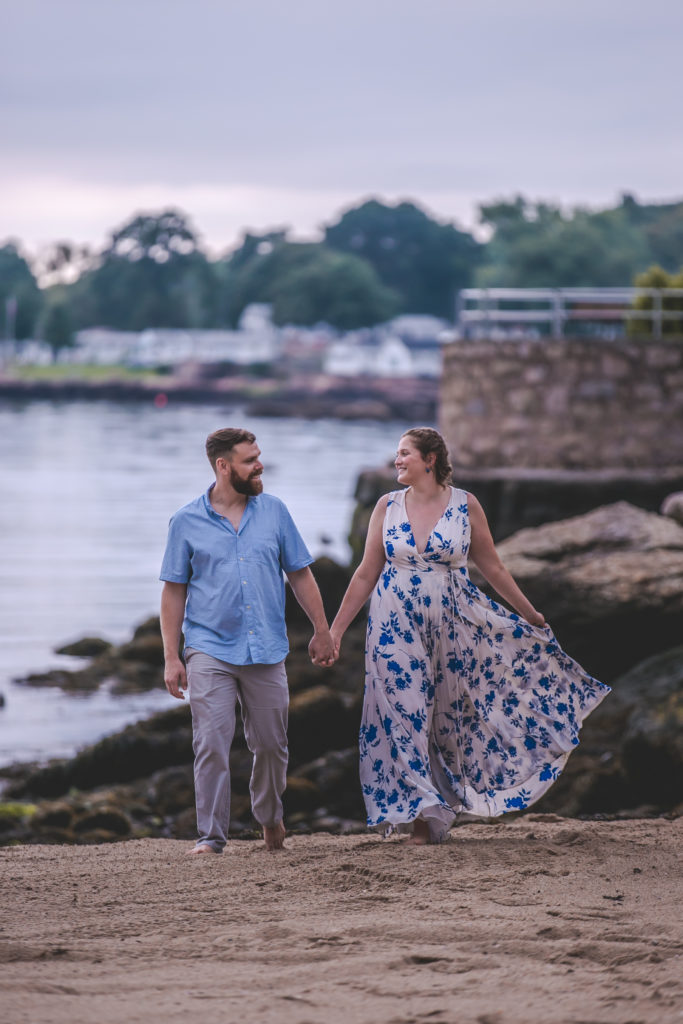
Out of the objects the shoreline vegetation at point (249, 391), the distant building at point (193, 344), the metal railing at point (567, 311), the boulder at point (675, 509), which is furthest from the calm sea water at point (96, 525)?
the distant building at point (193, 344)

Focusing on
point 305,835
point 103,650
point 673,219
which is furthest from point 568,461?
point 673,219

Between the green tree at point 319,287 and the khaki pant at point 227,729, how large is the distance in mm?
112051

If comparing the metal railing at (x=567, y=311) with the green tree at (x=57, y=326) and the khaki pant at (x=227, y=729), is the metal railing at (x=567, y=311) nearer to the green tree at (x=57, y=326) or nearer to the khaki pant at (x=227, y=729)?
the khaki pant at (x=227, y=729)

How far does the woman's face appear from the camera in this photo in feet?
19.4

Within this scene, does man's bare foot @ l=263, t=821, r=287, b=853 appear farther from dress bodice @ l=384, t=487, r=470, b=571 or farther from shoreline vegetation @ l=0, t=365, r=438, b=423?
shoreline vegetation @ l=0, t=365, r=438, b=423

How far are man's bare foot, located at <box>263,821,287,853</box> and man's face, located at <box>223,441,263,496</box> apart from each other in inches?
56.6

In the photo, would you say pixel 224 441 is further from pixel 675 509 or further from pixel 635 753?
pixel 675 509

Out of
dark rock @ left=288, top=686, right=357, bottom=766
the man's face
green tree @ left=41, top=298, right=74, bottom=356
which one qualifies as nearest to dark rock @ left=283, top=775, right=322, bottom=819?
dark rock @ left=288, top=686, right=357, bottom=766

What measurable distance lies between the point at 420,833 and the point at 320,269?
11260cm

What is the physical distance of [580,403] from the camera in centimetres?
1736

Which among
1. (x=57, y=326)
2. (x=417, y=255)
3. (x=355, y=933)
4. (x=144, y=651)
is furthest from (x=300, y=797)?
(x=57, y=326)

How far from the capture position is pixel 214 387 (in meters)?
120

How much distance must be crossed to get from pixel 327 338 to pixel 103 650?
357 feet

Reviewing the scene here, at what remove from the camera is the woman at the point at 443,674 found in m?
5.86
